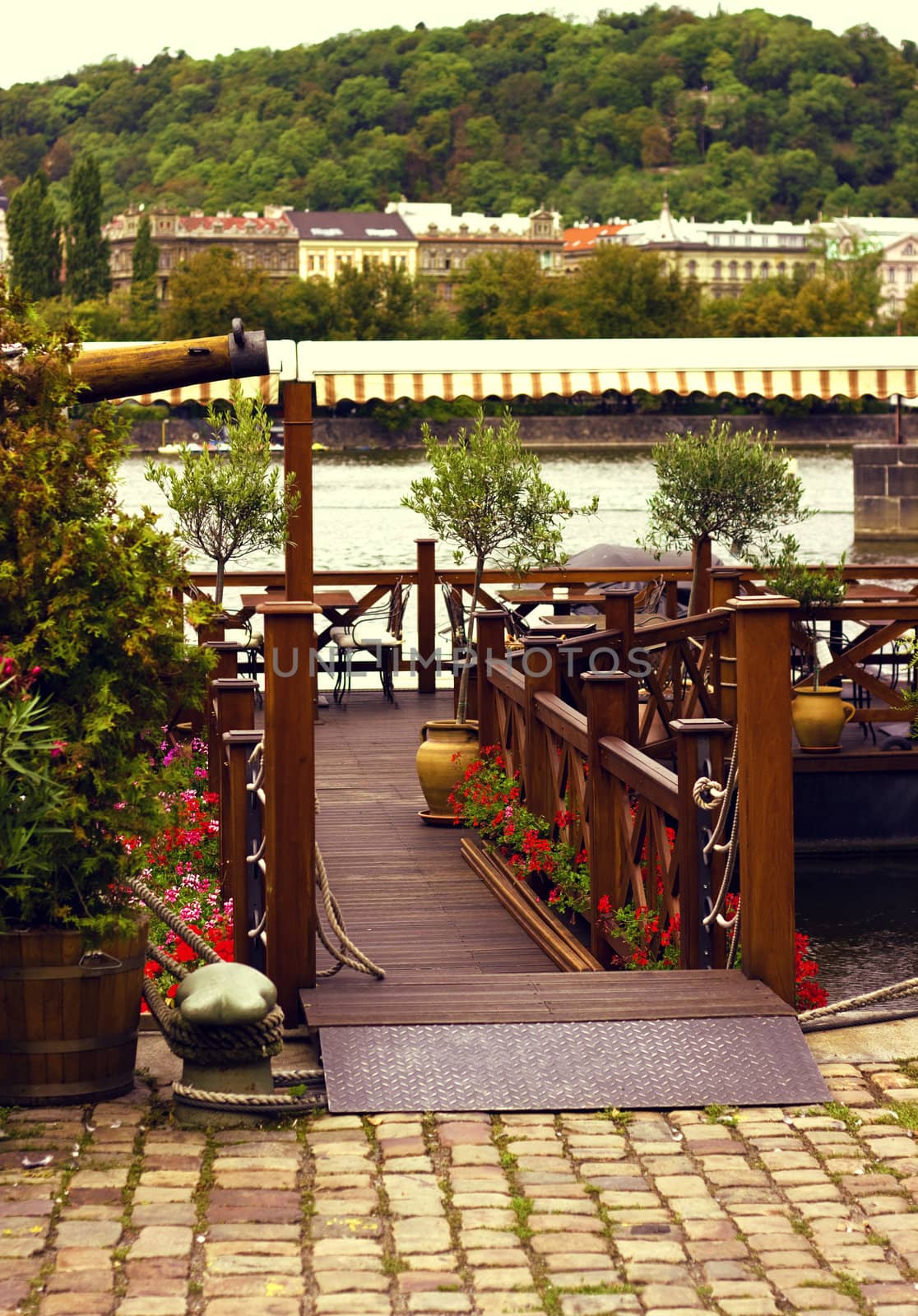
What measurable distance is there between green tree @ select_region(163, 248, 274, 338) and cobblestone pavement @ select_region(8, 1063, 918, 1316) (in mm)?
113988

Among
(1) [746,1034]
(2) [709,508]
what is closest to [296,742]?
(1) [746,1034]

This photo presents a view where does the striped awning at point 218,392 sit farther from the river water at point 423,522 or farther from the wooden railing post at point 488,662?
Result: the river water at point 423,522

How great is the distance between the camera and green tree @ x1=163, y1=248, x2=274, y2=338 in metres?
118

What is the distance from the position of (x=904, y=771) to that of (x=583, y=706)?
2618 millimetres

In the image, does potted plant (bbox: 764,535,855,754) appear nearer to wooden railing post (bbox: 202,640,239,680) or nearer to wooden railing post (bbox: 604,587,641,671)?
wooden railing post (bbox: 604,587,641,671)

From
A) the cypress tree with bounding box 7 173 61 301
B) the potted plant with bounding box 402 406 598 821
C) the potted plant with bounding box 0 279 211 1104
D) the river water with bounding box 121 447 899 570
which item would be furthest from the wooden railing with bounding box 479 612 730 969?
the cypress tree with bounding box 7 173 61 301

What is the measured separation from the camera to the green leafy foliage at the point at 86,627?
455 centimetres

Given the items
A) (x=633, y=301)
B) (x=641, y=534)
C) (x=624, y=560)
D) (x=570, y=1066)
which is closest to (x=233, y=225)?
(x=633, y=301)

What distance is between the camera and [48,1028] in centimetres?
446

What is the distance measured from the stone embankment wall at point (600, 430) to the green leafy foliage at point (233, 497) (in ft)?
226

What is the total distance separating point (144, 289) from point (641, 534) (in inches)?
Result: 3570

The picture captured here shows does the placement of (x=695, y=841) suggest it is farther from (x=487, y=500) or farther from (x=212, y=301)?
(x=212, y=301)

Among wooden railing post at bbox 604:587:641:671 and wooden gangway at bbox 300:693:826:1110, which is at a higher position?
wooden railing post at bbox 604:587:641:671

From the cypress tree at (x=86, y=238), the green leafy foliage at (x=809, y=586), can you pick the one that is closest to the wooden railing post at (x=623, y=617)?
the green leafy foliage at (x=809, y=586)
